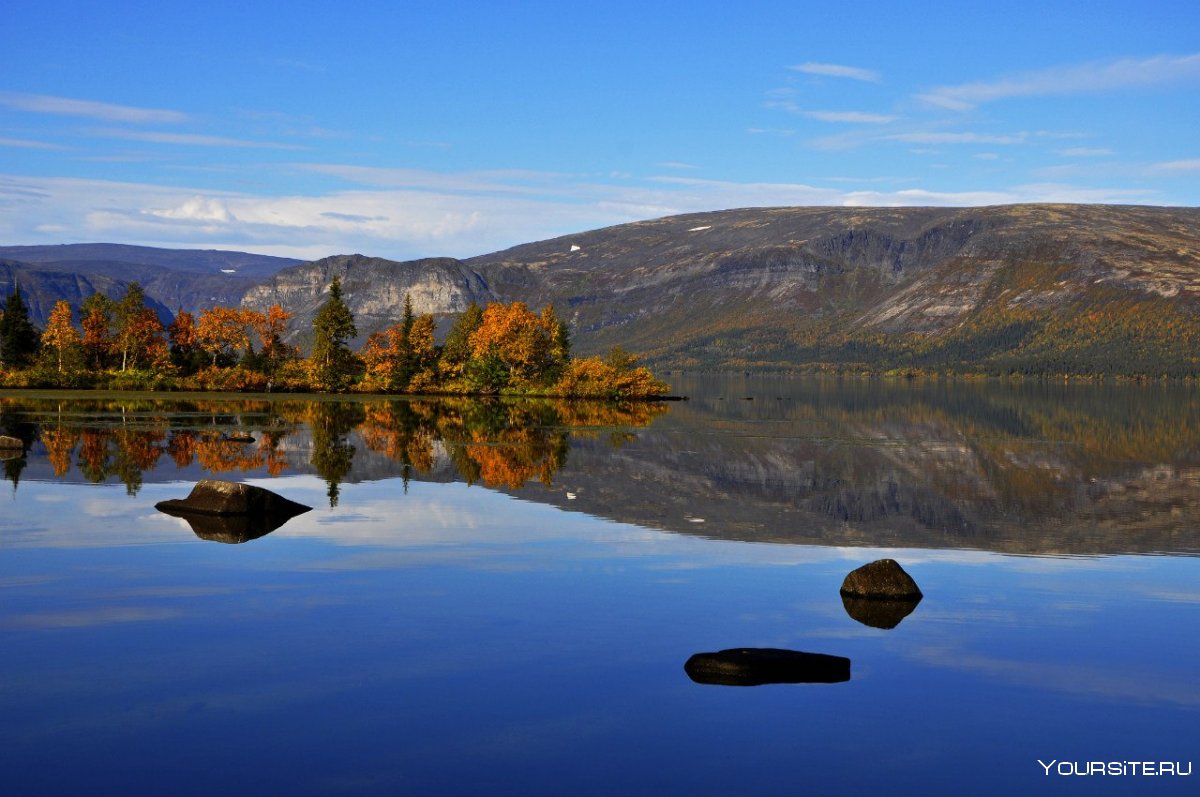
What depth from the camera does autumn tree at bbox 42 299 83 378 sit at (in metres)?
138

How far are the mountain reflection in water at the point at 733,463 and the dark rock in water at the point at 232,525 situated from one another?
5.73 metres

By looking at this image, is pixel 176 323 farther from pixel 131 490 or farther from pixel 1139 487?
pixel 1139 487

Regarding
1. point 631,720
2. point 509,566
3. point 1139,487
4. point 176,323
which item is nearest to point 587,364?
point 176,323

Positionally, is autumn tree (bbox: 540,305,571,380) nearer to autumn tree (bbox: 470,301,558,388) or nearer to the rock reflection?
autumn tree (bbox: 470,301,558,388)

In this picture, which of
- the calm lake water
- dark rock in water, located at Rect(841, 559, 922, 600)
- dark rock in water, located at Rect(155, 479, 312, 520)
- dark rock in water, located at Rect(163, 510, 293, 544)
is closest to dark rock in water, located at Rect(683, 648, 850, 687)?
the calm lake water

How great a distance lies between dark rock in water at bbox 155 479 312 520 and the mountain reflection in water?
15.4 feet

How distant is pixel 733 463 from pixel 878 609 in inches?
1351

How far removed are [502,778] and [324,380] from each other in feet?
448

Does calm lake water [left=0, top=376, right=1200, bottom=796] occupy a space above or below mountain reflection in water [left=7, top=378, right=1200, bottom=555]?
above

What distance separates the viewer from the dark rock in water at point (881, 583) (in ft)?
86.9

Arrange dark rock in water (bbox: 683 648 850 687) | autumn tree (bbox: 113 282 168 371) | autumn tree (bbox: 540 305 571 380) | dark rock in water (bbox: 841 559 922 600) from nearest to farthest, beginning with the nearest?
dark rock in water (bbox: 683 648 850 687), dark rock in water (bbox: 841 559 922 600), autumn tree (bbox: 113 282 168 371), autumn tree (bbox: 540 305 571 380)

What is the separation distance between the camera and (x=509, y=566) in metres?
30.3

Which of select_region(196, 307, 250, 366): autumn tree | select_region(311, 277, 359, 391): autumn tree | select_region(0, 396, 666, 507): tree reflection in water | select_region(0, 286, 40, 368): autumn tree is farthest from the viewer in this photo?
select_region(196, 307, 250, 366): autumn tree

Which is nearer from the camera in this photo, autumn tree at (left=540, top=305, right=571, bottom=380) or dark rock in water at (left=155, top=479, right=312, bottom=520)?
dark rock in water at (left=155, top=479, right=312, bottom=520)
